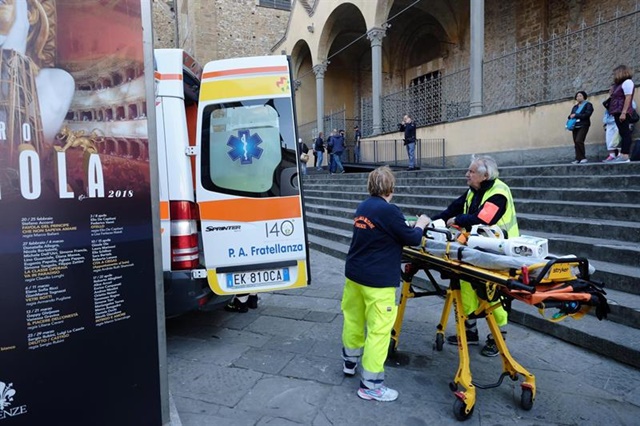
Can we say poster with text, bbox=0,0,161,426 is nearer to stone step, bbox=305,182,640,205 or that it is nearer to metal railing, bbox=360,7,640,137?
stone step, bbox=305,182,640,205

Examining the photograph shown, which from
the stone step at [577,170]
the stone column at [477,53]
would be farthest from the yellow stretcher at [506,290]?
the stone column at [477,53]

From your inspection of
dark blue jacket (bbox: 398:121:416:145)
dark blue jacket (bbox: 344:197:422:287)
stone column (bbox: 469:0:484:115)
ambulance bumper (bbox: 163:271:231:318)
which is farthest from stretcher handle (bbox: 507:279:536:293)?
dark blue jacket (bbox: 398:121:416:145)

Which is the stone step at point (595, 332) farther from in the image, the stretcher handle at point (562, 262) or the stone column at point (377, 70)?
the stone column at point (377, 70)

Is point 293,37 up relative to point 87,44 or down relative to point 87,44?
up

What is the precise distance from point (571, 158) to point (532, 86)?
528 cm

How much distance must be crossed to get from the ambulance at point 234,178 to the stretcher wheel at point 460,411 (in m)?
1.61

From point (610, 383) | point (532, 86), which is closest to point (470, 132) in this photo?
point (532, 86)

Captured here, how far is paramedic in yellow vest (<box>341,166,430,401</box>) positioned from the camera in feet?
9.21

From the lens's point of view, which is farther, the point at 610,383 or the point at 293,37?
the point at 293,37

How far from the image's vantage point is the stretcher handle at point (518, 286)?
2.11 metres

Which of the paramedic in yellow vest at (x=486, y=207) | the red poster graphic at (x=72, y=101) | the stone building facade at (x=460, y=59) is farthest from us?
the stone building facade at (x=460, y=59)

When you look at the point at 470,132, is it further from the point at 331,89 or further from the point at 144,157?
the point at 331,89

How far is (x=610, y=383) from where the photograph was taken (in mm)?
2955

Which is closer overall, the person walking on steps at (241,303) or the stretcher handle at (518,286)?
the stretcher handle at (518,286)
